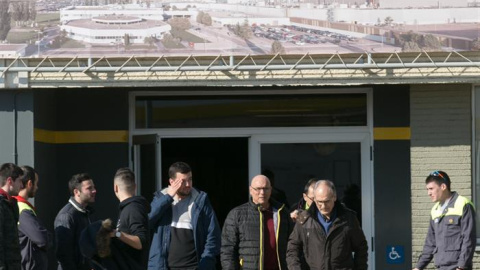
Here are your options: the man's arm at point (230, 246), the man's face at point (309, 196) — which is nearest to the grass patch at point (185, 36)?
the man's face at point (309, 196)

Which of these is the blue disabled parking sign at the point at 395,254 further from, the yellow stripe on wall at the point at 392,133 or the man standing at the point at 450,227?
the man standing at the point at 450,227

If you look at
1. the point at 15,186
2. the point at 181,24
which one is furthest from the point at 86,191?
the point at 181,24

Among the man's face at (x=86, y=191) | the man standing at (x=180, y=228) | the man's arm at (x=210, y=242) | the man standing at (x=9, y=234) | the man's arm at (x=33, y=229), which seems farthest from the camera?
the man's face at (x=86, y=191)

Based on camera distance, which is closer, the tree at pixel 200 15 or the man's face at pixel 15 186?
the man's face at pixel 15 186

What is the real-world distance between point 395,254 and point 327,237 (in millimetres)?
4268

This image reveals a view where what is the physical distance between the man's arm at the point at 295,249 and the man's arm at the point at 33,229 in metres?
2.16

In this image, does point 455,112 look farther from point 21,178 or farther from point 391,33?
point 21,178

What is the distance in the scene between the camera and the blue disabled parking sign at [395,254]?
12891mm

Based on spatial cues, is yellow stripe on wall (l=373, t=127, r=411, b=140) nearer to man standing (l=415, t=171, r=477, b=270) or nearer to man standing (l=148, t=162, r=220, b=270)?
man standing (l=415, t=171, r=477, b=270)

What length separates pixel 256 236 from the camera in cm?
960

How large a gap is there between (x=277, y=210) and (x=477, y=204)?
398 cm

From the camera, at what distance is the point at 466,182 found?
12578 millimetres

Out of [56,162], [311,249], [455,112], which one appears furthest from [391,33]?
[56,162]

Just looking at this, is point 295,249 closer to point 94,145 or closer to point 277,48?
point 277,48
